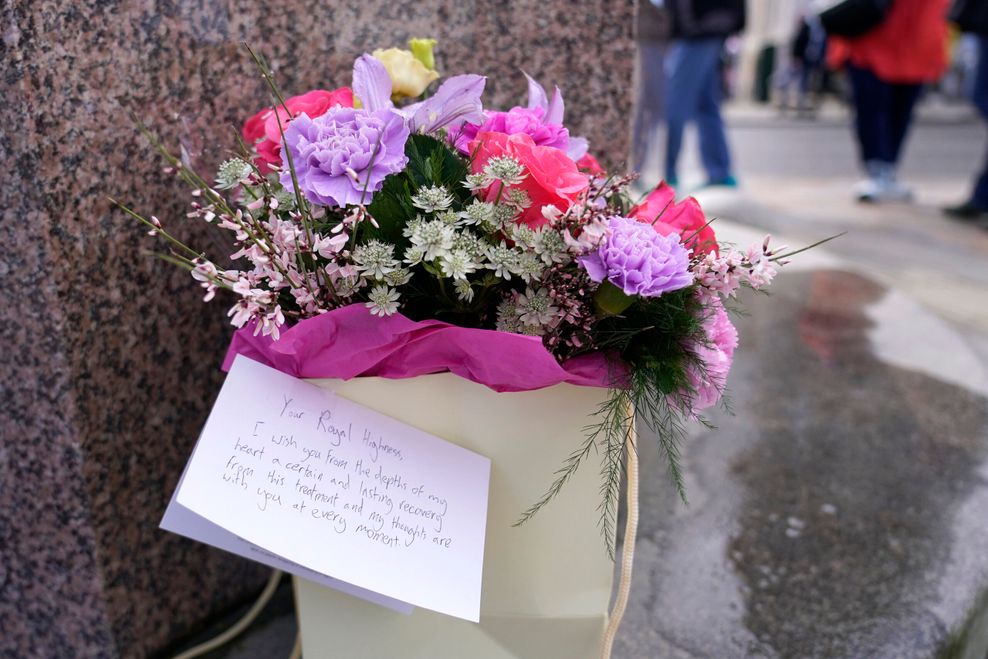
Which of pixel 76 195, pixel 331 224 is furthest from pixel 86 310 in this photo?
pixel 331 224

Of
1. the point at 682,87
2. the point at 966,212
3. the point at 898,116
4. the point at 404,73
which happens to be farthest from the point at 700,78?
the point at 404,73

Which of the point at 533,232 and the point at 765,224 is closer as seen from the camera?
the point at 533,232

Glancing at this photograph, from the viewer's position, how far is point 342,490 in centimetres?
107

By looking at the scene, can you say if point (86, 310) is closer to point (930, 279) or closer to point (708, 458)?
point (708, 458)

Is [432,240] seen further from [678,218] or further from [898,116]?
[898,116]

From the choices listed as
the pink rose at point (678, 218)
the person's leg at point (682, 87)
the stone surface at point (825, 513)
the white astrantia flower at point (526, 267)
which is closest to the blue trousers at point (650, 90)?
the person's leg at point (682, 87)

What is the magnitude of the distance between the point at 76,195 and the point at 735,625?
4.33 feet

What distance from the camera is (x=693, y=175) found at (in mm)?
7059

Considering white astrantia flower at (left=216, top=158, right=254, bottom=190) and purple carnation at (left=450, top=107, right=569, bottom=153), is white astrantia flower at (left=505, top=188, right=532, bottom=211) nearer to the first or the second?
purple carnation at (left=450, top=107, right=569, bottom=153)

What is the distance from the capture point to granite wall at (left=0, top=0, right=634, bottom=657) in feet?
3.99

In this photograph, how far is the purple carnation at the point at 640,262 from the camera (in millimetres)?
942

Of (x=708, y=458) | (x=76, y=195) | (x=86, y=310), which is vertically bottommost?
(x=708, y=458)

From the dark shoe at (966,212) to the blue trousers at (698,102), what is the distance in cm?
140

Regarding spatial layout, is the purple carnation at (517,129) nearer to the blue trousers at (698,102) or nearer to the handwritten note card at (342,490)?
the handwritten note card at (342,490)
